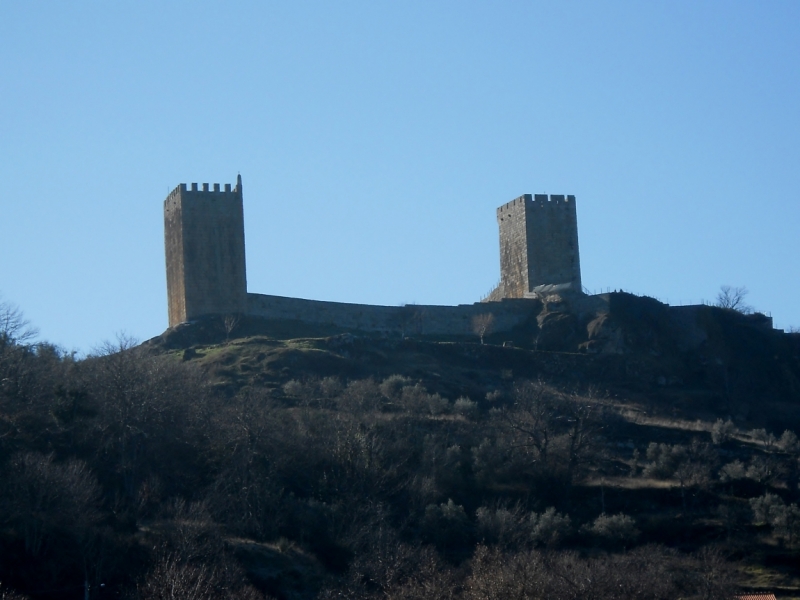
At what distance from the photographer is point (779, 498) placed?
47.0 meters

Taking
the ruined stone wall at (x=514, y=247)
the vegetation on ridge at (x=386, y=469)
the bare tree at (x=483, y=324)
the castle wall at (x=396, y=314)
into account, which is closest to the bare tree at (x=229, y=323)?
the vegetation on ridge at (x=386, y=469)

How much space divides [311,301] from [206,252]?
5.29 metres

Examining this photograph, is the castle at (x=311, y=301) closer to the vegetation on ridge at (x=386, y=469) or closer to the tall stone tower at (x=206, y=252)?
the tall stone tower at (x=206, y=252)

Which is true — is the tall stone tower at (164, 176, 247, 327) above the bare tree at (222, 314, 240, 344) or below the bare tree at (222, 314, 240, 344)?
above

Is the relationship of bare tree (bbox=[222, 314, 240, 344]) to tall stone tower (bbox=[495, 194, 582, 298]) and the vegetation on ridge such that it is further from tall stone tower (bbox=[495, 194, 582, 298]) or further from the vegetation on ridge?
tall stone tower (bbox=[495, 194, 582, 298])

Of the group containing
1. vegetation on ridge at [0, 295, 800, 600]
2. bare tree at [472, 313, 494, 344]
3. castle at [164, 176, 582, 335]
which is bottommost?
vegetation on ridge at [0, 295, 800, 600]

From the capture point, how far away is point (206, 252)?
204 feet

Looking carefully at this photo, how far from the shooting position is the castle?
204 ft

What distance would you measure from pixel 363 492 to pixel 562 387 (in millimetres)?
16080

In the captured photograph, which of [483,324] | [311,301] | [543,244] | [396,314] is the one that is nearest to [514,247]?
[543,244]

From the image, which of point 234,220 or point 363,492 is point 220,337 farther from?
point 363,492

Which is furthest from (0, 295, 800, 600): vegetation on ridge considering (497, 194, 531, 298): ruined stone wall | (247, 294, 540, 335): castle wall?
(497, 194, 531, 298): ruined stone wall

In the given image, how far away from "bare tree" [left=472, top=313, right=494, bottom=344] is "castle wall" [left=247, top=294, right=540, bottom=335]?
0.52 ft

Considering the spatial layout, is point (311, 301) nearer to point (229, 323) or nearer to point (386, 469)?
point (229, 323)
